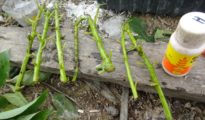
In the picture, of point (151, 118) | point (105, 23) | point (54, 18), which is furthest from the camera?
point (105, 23)

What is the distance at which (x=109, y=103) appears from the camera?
1.63 m

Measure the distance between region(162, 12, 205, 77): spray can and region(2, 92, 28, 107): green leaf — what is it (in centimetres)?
68

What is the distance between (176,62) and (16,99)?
745mm

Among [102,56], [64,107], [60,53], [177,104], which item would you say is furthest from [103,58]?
[177,104]

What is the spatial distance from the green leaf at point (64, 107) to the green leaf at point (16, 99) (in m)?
0.15

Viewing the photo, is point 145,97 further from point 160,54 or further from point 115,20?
point 115,20

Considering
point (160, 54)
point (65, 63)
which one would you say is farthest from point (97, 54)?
point (160, 54)

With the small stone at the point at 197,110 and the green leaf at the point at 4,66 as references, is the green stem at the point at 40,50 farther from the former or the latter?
the small stone at the point at 197,110

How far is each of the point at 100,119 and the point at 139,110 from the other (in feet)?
0.62

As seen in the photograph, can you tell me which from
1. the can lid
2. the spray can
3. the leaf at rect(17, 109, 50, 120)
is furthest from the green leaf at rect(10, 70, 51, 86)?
the can lid

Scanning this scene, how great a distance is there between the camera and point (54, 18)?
1747mm

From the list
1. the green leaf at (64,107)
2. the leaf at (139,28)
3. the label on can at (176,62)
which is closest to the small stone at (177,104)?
the label on can at (176,62)

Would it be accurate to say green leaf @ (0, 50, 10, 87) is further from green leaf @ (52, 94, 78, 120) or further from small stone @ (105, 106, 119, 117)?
small stone @ (105, 106, 119, 117)

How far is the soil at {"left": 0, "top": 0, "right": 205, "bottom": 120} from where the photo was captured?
62.5 inches
